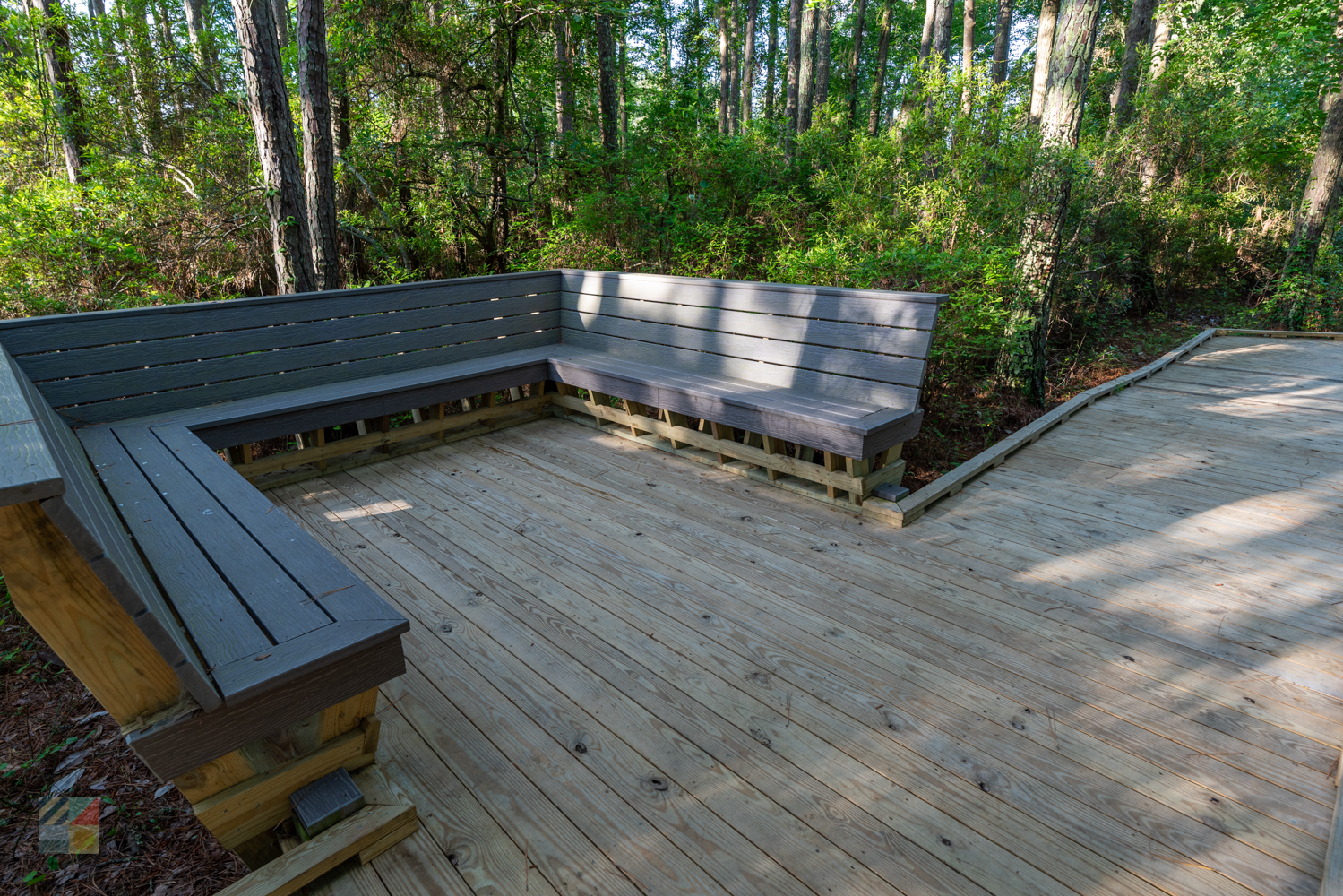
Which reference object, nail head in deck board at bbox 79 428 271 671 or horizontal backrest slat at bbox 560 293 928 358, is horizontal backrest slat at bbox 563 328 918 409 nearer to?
horizontal backrest slat at bbox 560 293 928 358

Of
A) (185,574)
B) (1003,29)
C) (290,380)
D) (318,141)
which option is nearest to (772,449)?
(185,574)

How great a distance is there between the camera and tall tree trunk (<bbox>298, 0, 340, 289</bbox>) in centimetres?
468

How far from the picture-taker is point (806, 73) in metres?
12.9

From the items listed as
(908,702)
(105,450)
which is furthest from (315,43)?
(908,702)

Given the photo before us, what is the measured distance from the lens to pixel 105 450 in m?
2.94

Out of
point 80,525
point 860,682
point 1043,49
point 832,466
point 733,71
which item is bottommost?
point 860,682

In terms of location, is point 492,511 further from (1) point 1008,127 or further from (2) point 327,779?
(1) point 1008,127

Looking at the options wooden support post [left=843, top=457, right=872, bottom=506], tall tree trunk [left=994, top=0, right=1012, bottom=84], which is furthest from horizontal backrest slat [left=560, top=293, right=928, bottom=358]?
tall tree trunk [left=994, top=0, right=1012, bottom=84]

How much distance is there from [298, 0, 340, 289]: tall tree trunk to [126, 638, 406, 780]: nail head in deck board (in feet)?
13.5

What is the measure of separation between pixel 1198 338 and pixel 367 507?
8.11 m

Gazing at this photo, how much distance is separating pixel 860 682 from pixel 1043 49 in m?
5.93

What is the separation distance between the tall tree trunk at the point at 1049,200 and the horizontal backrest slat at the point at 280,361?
349 cm

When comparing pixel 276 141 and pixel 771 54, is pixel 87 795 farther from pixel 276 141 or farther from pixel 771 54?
pixel 771 54

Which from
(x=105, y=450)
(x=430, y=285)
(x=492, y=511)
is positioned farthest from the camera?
(x=430, y=285)
